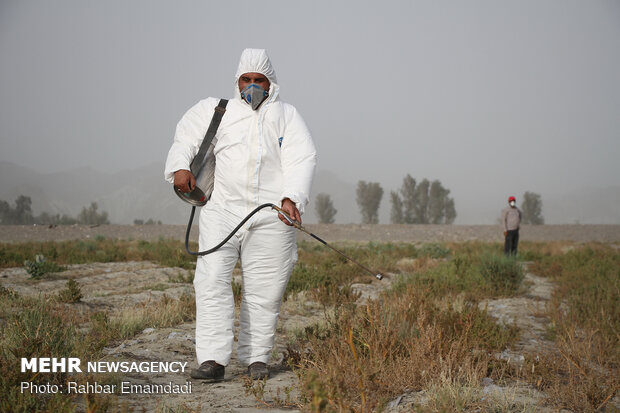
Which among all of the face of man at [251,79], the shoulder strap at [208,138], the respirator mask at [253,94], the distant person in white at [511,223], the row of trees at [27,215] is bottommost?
the row of trees at [27,215]

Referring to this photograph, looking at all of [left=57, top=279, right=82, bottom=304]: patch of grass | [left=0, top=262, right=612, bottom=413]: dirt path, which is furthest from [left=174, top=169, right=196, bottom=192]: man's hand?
[left=57, top=279, right=82, bottom=304]: patch of grass

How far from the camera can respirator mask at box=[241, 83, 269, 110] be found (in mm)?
3797

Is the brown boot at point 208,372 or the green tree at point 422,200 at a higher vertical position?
the green tree at point 422,200

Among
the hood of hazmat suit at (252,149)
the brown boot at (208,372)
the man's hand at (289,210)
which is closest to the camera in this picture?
the brown boot at (208,372)

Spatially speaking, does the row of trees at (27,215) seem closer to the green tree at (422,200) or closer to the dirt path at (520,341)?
the green tree at (422,200)

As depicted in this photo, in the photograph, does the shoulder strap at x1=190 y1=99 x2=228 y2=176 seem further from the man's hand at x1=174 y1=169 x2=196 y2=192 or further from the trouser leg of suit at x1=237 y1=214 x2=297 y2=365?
the trouser leg of suit at x1=237 y1=214 x2=297 y2=365

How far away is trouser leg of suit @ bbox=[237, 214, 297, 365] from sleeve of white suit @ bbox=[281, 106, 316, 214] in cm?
25

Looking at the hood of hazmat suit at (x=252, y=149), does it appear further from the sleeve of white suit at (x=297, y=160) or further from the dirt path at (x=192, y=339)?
the dirt path at (x=192, y=339)

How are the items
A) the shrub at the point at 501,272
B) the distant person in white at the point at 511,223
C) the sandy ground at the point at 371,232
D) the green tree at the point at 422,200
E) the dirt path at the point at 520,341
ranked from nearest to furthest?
1. the dirt path at the point at 520,341
2. the shrub at the point at 501,272
3. the distant person in white at the point at 511,223
4. the sandy ground at the point at 371,232
5. the green tree at the point at 422,200

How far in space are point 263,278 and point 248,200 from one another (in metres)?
0.61

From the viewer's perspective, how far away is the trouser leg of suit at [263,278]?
3.73m

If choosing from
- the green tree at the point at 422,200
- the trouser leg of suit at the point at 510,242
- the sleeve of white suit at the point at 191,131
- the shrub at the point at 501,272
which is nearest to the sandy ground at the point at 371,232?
the trouser leg of suit at the point at 510,242

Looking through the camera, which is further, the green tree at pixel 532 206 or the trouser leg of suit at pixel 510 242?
the green tree at pixel 532 206

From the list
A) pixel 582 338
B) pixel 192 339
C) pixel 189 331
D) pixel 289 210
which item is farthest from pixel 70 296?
pixel 582 338
